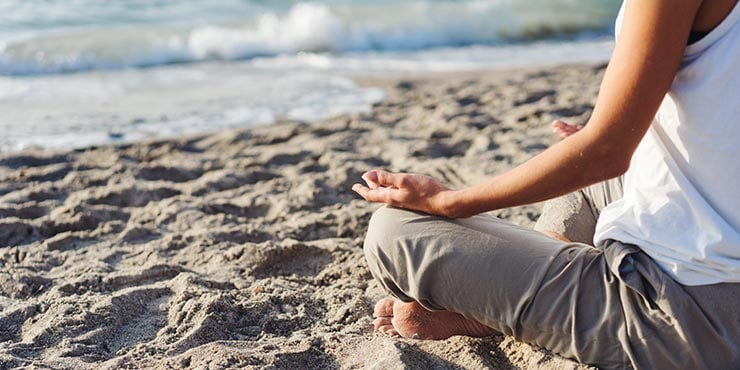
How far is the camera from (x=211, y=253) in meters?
2.93

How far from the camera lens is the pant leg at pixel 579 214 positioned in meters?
2.29

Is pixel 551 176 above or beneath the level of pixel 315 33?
above

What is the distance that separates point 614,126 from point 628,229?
0.28 meters

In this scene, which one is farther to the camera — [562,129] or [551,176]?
[562,129]

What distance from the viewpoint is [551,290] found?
186 cm

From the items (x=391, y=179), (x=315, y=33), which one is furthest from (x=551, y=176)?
(x=315, y=33)

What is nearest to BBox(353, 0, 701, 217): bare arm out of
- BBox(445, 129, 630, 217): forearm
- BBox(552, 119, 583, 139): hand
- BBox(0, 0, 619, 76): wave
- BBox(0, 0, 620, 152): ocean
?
BBox(445, 129, 630, 217): forearm

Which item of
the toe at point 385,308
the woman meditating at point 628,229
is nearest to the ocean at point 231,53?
the toe at point 385,308

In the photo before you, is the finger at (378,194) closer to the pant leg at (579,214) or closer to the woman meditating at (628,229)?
the woman meditating at (628,229)

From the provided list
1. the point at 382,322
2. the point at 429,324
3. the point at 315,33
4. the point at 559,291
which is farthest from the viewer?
the point at 315,33

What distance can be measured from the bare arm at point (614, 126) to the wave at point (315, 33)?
19.6ft

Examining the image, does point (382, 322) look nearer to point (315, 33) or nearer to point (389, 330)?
point (389, 330)

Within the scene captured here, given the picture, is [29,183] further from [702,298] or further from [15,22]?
[15,22]

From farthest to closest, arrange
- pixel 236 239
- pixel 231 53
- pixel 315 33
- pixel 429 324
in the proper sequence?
pixel 315 33 < pixel 231 53 < pixel 236 239 < pixel 429 324
